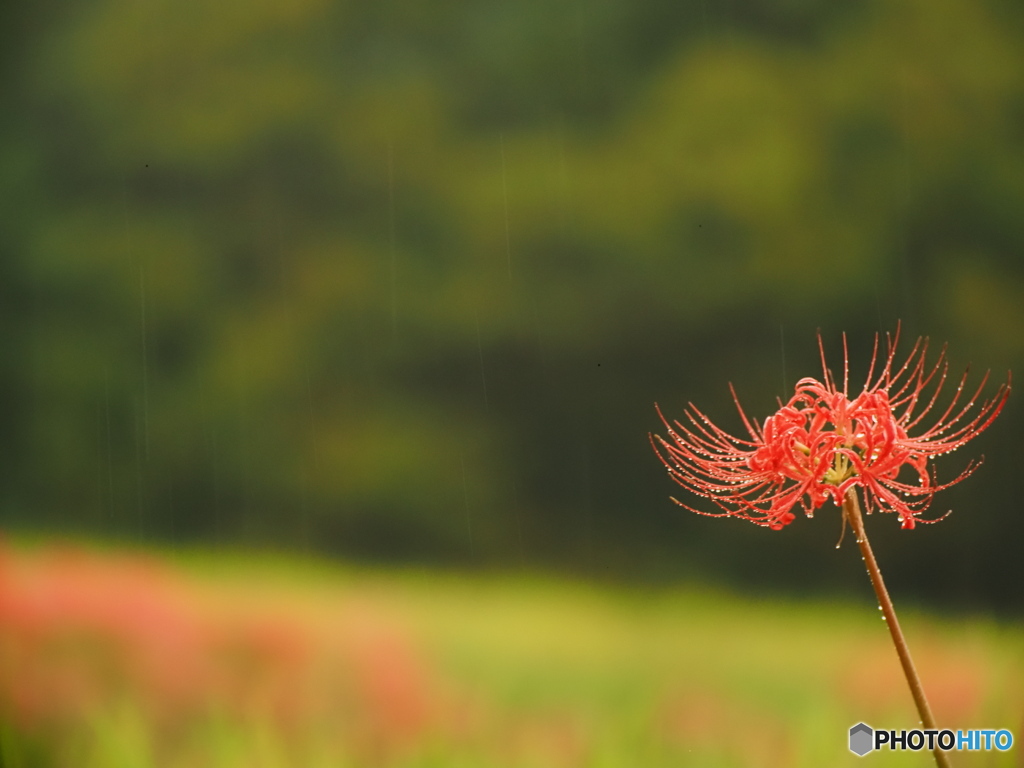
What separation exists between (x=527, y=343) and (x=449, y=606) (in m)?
0.60

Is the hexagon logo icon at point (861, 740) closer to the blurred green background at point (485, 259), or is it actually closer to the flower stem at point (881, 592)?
the blurred green background at point (485, 259)

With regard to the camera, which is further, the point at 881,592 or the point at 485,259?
the point at 485,259

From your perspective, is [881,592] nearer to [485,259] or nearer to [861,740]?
[861,740]

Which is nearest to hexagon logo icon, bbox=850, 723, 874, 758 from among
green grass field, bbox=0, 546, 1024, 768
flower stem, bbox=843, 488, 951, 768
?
green grass field, bbox=0, 546, 1024, 768

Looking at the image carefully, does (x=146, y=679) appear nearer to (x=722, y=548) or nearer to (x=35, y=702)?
(x=35, y=702)

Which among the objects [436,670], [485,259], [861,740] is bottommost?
[861,740]

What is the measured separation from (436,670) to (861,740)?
885 mm

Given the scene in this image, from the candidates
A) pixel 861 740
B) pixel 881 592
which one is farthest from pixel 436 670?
pixel 881 592

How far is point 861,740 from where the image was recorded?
189cm

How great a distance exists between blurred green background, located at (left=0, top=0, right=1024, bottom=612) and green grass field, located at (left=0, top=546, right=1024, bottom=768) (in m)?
0.08

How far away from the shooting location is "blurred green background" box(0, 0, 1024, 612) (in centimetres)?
195

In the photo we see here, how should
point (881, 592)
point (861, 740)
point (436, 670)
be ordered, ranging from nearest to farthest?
point (881, 592), point (861, 740), point (436, 670)

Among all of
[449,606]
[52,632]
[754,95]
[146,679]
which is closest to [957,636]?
[449,606]

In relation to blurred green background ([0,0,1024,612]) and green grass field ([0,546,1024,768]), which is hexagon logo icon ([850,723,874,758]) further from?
blurred green background ([0,0,1024,612])
